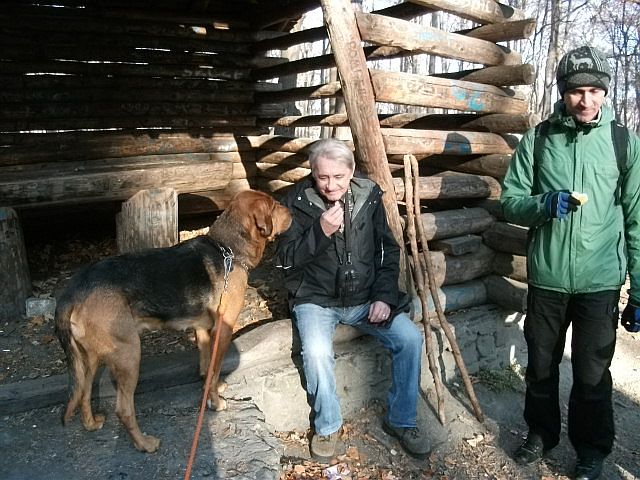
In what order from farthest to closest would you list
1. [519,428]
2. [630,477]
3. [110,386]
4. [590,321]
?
[519,428] < [630,477] < [110,386] < [590,321]

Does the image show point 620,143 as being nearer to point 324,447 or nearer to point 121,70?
point 324,447

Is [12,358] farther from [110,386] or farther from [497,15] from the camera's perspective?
[497,15]

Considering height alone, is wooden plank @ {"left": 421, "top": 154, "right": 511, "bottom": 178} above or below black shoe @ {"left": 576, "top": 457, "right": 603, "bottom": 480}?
above

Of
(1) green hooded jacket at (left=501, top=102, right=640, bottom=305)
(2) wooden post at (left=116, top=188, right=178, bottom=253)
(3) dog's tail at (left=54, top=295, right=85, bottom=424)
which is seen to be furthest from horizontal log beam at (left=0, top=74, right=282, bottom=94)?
(1) green hooded jacket at (left=501, top=102, right=640, bottom=305)

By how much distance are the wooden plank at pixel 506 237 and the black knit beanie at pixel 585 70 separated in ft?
7.65

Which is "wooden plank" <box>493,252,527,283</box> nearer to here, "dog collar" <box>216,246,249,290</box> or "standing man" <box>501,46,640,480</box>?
"standing man" <box>501,46,640,480</box>

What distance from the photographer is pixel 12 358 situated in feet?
14.0

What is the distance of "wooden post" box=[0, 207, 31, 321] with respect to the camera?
4926mm

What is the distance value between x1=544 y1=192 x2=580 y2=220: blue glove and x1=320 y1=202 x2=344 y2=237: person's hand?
133 cm

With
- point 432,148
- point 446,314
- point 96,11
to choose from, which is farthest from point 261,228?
point 96,11

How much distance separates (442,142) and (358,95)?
127 centimetres

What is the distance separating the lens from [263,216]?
372 cm

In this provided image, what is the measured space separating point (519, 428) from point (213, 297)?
3.00 meters

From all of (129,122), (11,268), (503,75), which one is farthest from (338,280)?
(129,122)
